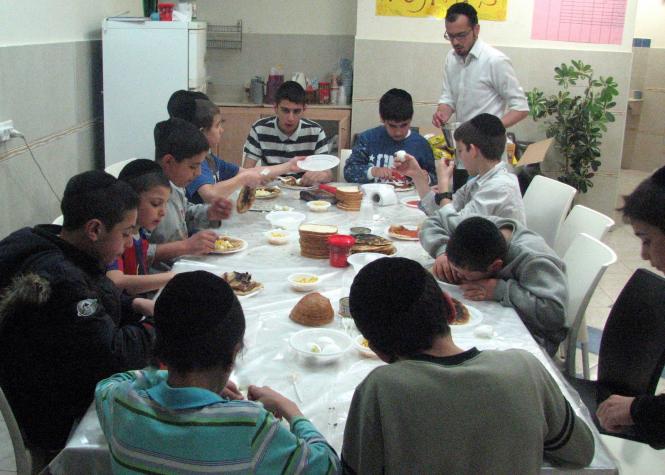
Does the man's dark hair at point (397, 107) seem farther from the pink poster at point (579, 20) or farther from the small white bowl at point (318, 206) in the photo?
the pink poster at point (579, 20)

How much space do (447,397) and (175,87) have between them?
3831 mm

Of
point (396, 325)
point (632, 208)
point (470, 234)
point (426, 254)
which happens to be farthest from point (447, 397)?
point (426, 254)

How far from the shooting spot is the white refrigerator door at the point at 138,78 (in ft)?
14.9

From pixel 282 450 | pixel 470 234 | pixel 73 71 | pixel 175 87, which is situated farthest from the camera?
pixel 175 87

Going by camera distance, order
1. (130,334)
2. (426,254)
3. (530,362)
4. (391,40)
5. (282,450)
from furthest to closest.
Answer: (391,40)
(426,254)
(130,334)
(530,362)
(282,450)

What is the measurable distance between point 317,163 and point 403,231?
2.67 feet

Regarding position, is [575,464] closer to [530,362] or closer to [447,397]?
[530,362]

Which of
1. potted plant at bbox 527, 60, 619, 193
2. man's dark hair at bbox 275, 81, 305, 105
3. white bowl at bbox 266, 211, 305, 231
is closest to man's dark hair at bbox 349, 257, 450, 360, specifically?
white bowl at bbox 266, 211, 305, 231

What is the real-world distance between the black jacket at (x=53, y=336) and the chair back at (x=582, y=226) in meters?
2.01

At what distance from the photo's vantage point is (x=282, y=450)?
123 cm

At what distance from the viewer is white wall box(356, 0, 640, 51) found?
18.5 feet

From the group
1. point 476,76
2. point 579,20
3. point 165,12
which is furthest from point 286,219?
point 579,20

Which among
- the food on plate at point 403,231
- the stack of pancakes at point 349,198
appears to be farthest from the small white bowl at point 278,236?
the stack of pancakes at point 349,198

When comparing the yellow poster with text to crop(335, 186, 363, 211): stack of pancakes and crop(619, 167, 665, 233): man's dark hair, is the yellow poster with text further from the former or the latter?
crop(619, 167, 665, 233): man's dark hair
